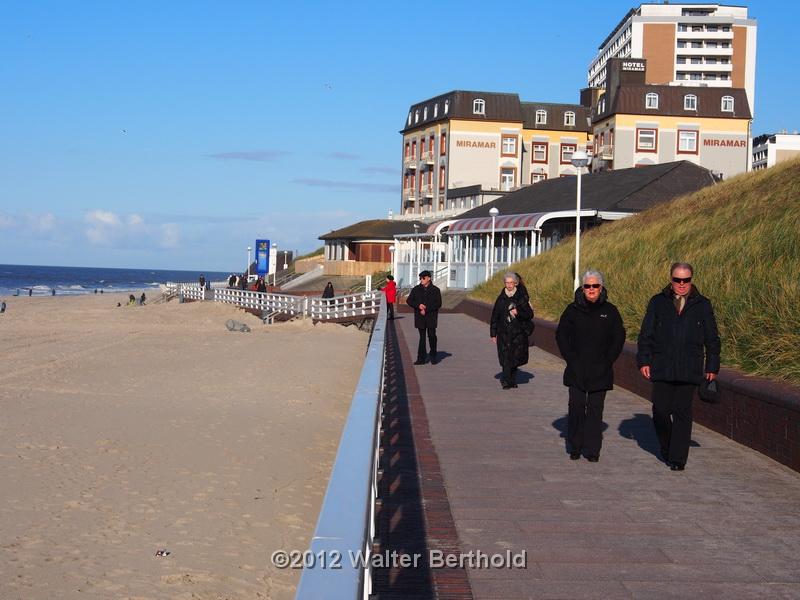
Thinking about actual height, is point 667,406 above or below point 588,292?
below

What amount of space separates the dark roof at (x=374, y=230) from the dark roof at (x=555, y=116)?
13.8m

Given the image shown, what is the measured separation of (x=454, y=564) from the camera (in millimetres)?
5465

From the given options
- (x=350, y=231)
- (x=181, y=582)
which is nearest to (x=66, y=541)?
(x=181, y=582)

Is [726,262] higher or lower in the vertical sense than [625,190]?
lower

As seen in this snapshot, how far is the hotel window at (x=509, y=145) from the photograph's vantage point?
78.6 meters

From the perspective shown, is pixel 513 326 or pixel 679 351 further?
pixel 513 326

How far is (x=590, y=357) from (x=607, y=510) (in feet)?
6.25

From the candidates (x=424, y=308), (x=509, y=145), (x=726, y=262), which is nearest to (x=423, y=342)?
(x=424, y=308)

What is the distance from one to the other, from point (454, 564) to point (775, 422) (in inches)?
165

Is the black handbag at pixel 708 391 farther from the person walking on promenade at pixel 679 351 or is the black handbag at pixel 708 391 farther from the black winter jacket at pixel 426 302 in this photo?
the black winter jacket at pixel 426 302

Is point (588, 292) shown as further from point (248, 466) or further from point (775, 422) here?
point (248, 466)

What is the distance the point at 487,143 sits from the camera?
7806cm

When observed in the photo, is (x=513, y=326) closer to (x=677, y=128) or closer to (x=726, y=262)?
(x=726, y=262)

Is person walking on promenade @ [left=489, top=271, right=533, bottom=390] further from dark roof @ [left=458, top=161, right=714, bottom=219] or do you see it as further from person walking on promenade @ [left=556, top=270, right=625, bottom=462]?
dark roof @ [left=458, top=161, right=714, bottom=219]
